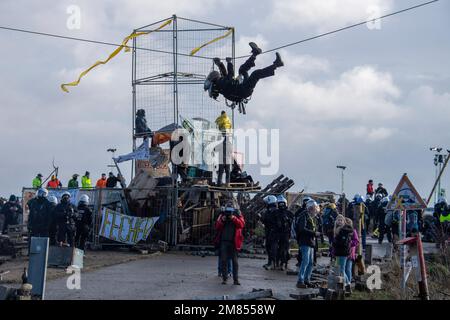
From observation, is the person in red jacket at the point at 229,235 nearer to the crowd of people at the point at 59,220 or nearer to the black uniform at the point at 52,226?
the crowd of people at the point at 59,220

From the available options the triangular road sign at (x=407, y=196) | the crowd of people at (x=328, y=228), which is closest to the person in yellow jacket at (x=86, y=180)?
the crowd of people at (x=328, y=228)

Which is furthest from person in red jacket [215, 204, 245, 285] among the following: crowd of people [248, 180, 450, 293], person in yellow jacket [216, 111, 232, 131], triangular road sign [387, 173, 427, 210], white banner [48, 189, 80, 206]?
white banner [48, 189, 80, 206]

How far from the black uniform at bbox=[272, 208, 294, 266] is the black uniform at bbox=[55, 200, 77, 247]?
524 cm

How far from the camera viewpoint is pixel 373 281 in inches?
623

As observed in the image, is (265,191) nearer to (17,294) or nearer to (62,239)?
(62,239)

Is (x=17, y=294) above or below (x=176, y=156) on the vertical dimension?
below

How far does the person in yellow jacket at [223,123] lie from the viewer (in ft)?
77.5

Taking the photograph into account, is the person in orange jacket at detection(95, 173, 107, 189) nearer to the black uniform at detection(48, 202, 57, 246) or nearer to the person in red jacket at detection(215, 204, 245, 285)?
the black uniform at detection(48, 202, 57, 246)

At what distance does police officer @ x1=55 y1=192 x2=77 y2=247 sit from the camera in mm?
19297

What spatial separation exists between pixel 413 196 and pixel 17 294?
302 inches

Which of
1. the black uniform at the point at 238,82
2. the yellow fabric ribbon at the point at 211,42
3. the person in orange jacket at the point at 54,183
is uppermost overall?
the yellow fabric ribbon at the point at 211,42

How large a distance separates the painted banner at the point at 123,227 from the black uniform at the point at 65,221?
11.5ft
